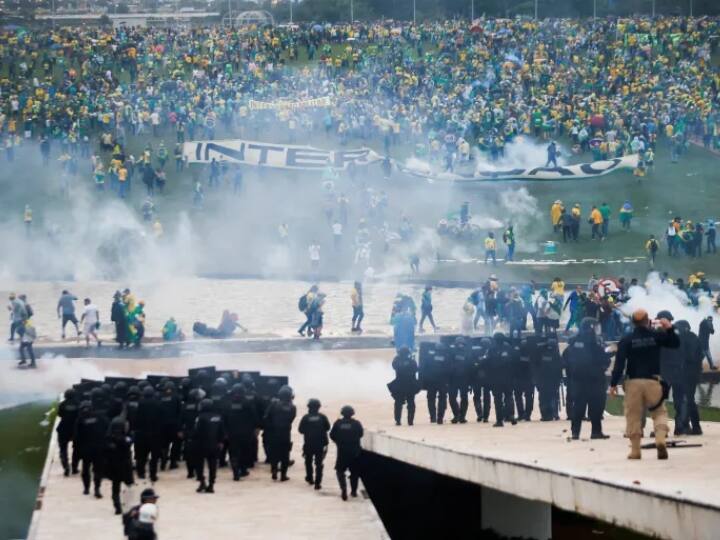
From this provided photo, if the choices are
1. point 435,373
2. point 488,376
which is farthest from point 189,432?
point 488,376

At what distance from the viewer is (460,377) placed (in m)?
23.8

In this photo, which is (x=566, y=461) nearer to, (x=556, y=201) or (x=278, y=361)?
(x=278, y=361)

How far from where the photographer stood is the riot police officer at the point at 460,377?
78.1 ft

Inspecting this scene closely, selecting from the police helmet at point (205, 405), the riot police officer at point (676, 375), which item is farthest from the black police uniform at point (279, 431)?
the riot police officer at point (676, 375)

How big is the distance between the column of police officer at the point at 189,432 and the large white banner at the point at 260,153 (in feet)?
90.2

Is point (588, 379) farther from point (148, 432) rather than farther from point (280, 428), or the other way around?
point (148, 432)

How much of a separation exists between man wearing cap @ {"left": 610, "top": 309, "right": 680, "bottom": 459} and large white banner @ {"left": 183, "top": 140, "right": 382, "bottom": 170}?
3412 centimetres

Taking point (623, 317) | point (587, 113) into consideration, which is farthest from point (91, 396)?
point (587, 113)

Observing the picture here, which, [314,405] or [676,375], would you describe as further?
[314,405]

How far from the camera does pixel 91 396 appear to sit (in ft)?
70.9

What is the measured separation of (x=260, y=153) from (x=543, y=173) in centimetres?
839

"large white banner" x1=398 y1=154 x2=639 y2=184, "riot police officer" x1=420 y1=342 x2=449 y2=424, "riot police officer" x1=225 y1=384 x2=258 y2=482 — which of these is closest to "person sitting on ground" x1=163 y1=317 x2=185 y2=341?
"riot police officer" x1=420 y1=342 x2=449 y2=424

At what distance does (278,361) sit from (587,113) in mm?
23172

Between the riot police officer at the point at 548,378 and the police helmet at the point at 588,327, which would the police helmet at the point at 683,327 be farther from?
the riot police officer at the point at 548,378
